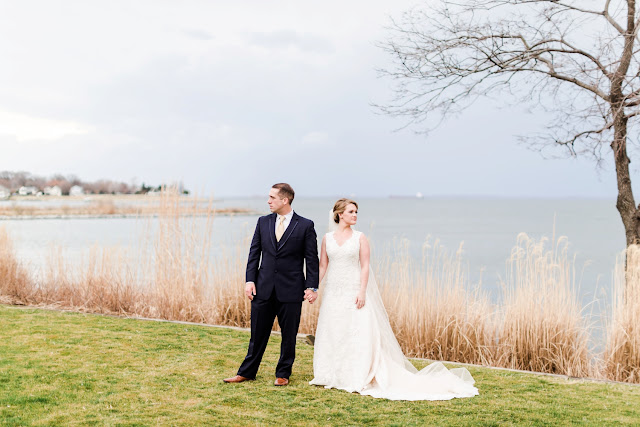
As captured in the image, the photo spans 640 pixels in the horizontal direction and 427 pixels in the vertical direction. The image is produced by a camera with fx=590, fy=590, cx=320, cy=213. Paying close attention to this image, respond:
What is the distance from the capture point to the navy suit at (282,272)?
4.83 meters

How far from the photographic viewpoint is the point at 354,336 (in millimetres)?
5051

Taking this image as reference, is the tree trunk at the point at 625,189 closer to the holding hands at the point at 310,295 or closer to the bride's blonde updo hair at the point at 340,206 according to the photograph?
the bride's blonde updo hair at the point at 340,206

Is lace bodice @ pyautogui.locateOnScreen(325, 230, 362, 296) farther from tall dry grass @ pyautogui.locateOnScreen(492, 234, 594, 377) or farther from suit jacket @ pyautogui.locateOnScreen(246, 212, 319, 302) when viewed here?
tall dry grass @ pyautogui.locateOnScreen(492, 234, 594, 377)

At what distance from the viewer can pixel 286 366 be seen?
199 inches

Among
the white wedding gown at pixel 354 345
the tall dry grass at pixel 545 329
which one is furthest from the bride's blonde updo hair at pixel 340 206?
the tall dry grass at pixel 545 329

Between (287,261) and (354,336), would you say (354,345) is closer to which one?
(354,336)

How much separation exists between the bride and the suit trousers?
261mm

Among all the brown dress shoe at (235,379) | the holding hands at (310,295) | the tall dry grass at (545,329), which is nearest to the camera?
the holding hands at (310,295)

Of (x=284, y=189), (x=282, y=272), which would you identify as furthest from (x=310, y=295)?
(x=284, y=189)

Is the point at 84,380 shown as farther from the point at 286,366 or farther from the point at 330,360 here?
the point at 330,360

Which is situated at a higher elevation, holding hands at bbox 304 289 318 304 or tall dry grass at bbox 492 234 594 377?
holding hands at bbox 304 289 318 304

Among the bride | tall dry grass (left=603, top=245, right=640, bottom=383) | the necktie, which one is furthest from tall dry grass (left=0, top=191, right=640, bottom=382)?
the necktie

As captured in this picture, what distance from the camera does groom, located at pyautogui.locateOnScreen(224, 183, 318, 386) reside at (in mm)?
4820

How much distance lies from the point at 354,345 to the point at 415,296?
7.11 feet
